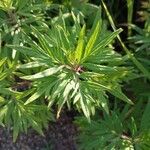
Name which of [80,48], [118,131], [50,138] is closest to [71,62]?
[80,48]

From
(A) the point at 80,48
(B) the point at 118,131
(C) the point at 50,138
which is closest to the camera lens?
(A) the point at 80,48

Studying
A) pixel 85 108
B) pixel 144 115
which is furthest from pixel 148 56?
pixel 85 108

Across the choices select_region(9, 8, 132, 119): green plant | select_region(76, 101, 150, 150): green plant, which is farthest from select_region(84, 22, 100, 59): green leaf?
select_region(76, 101, 150, 150): green plant

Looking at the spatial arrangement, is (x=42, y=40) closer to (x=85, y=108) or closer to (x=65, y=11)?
(x=85, y=108)

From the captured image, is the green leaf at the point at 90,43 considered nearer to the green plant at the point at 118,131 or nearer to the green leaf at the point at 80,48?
the green leaf at the point at 80,48

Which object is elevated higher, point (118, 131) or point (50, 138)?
point (118, 131)

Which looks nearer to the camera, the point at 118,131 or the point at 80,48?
the point at 80,48

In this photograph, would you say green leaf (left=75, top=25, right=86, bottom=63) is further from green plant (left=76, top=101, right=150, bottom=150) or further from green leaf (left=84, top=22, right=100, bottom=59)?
green plant (left=76, top=101, right=150, bottom=150)

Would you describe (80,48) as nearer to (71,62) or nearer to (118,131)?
(71,62)

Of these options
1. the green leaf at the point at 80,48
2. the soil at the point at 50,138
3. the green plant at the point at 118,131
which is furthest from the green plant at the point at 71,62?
the soil at the point at 50,138
